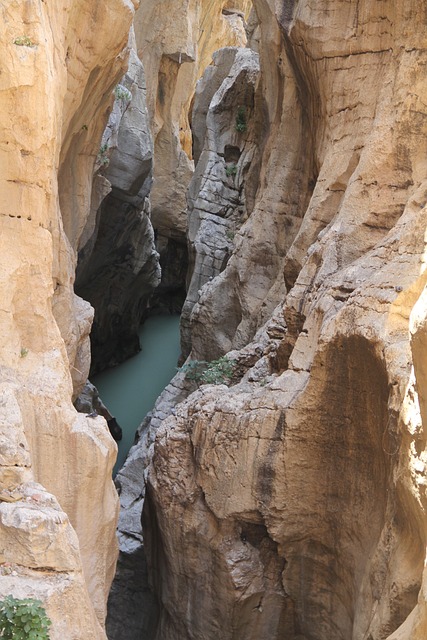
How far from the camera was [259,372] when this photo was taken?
10945mm

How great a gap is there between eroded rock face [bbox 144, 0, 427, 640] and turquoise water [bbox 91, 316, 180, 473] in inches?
304

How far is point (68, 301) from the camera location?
10.8m

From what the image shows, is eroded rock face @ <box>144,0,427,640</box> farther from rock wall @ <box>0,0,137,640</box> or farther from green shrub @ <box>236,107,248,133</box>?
green shrub @ <box>236,107,248,133</box>

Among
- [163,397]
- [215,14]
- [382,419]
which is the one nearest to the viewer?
[382,419]

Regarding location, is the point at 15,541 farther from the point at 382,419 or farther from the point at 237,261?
the point at 237,261

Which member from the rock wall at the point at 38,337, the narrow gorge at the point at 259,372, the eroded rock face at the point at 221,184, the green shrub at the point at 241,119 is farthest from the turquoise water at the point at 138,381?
the rock wall at the point at 38,337

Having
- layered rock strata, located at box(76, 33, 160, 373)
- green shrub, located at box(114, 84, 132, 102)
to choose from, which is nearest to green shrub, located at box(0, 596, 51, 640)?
layered rock strata, located at box(76, 33, 160, 373)

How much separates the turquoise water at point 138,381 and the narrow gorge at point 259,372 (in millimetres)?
3636

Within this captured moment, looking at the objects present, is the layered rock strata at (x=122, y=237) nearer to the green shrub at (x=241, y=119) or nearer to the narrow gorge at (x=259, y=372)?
the narrow gorge at (x=259, y=372)

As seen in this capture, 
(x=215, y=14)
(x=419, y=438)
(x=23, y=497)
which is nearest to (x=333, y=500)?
(x=419, y=438)

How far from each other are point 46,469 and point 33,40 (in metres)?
4.22

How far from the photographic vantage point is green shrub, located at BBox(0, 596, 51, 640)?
5273mm

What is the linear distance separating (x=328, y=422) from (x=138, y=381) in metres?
→ 12.6

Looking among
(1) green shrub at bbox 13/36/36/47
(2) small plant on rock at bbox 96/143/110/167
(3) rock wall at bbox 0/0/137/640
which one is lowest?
(3) rock wall at bbox 0/0/137/640
